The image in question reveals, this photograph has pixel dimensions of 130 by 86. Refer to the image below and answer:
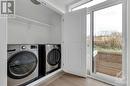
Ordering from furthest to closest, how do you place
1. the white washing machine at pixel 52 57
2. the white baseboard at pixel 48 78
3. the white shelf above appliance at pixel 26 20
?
the white washing machine at pixel 52 57
the white shelf above appliance at pixel 26 20
the white baseboard at pixel 48 78

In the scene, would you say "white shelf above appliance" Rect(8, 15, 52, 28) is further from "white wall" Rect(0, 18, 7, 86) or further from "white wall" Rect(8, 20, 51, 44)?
"white wall" Rect(0, 18, 7, 86)

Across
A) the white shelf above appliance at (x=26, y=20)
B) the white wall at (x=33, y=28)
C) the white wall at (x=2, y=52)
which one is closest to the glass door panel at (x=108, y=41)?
the white wall at (x=33, y=28)

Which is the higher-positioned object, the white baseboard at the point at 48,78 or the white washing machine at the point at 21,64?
the white washing machine at the point at 21,64

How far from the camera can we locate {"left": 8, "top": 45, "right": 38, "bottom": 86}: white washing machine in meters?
1.38

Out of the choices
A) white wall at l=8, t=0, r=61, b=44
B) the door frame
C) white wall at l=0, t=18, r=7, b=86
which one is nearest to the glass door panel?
the door frame

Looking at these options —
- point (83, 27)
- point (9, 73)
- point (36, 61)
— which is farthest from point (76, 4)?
point (9, 73)

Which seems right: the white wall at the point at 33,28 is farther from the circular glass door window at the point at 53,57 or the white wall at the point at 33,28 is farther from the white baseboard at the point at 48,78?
the white baseboard at the point at 48,78

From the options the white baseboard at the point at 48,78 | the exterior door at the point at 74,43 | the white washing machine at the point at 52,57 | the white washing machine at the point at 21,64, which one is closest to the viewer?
the white washing machine at the point at 21,64

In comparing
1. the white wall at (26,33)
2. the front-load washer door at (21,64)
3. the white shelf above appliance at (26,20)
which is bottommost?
the front-load washer door at (21,64)

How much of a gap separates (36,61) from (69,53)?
1.02 metres

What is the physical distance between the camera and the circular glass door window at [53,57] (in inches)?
86.6

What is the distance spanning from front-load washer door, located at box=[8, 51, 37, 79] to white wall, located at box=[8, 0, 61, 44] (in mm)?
627

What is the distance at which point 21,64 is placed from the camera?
1598 mm

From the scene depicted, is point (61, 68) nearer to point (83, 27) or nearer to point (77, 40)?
point (77, 40)
